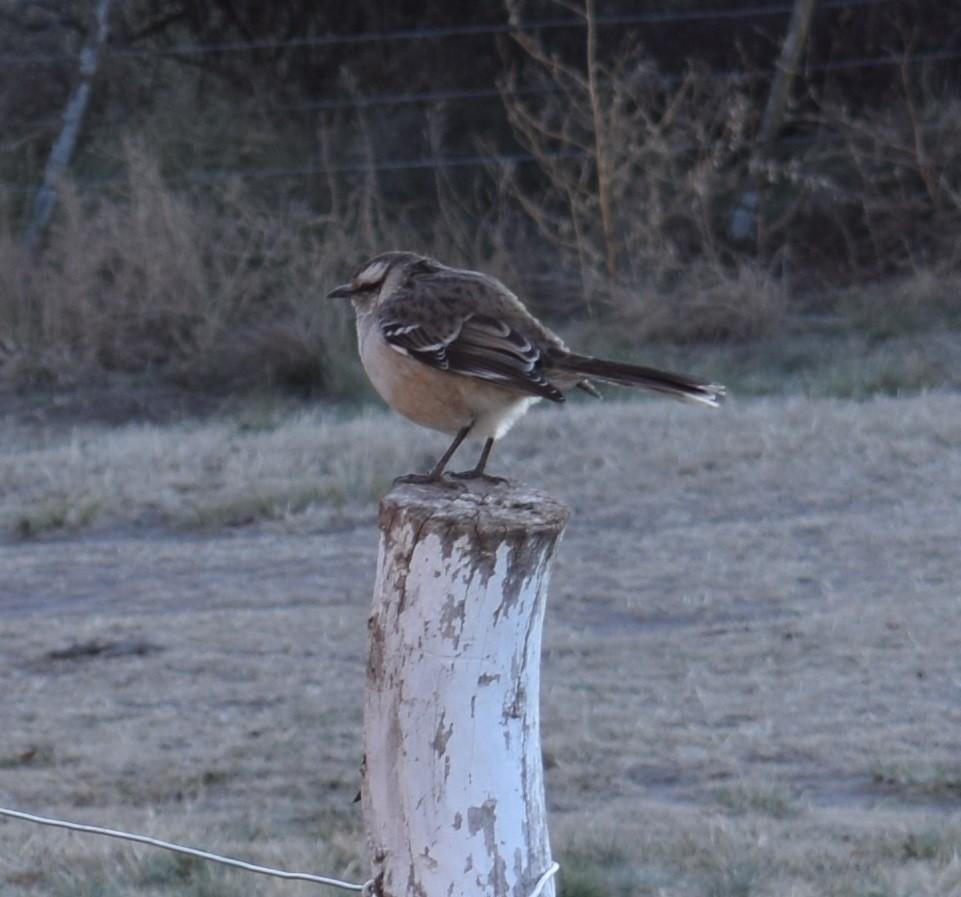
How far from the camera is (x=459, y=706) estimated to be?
2.73m

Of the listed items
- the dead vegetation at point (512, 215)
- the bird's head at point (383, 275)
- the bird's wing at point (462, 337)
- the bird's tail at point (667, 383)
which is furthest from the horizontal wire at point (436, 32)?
the bird's tail at point (667, 383)

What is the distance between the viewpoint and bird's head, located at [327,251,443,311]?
4.52 meters

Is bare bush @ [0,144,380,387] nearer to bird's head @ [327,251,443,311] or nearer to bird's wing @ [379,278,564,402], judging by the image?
bird's head @ [327,251,443,311]

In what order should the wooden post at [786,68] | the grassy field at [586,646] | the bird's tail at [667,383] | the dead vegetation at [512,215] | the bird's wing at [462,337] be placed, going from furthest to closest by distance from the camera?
the wooden post at [786,68] → the dead vegetation at [512,215] → the grassy field at [586,646] → the bird's wing at [462,337] → the bird's tail at [667,383]

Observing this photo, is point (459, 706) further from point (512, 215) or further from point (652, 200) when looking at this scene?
point (512, 215)

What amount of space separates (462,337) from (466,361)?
0.10 meters

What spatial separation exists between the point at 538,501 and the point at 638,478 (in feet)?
20.0

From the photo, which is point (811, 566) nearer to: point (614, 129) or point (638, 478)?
point (638, 478)

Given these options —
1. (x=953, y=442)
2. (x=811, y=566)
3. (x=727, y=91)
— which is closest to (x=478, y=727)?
(x=811, y=566)

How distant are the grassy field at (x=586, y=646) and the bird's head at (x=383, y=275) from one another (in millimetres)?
1597

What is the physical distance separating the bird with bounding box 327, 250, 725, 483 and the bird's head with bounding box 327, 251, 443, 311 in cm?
15

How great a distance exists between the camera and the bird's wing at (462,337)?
158 inches

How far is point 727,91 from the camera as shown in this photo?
46.9ft

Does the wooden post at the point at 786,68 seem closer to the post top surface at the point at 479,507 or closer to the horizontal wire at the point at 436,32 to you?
the horizontal wire at the point at 436,32
